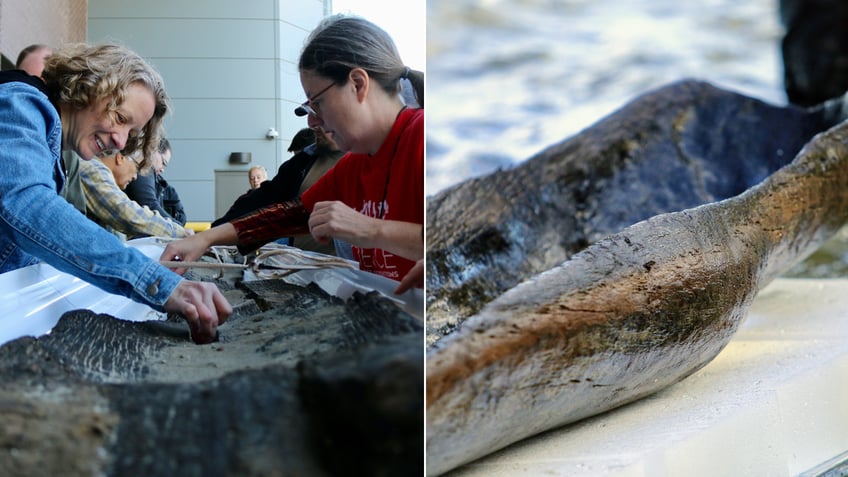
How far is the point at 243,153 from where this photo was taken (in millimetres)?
479

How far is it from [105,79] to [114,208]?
8 centimetres

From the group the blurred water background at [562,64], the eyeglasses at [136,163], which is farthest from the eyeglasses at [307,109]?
the blurred water background at [562,64]

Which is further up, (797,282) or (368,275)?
(368,275)

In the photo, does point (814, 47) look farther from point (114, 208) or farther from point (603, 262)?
point (114, 208)

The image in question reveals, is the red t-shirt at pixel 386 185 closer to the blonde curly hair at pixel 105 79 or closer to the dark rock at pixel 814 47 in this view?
the blonde curly hair at pixel 105 79

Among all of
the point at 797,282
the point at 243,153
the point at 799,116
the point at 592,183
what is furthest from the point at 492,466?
A: the point at 799,116

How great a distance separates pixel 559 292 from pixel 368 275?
0.71 feet

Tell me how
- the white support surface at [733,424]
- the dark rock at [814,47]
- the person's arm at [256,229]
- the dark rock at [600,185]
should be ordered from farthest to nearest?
the dark rock at [814,47], the dark rock at [600,185], the white support surface at [733,424], the person's arm at [256,229]

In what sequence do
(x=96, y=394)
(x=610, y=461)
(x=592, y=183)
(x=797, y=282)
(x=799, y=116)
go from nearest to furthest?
(x=96, y=394), (x=610, y=461), (x=592, y=183), (x=797, y=282), (x=799, y=116)

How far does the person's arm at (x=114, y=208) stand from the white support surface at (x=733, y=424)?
33cm

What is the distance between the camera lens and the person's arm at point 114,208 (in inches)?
17.4

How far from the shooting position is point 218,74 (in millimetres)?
477

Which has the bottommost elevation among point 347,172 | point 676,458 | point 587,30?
point 676,458

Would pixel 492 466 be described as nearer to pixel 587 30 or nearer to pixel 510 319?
pixel 510 319
